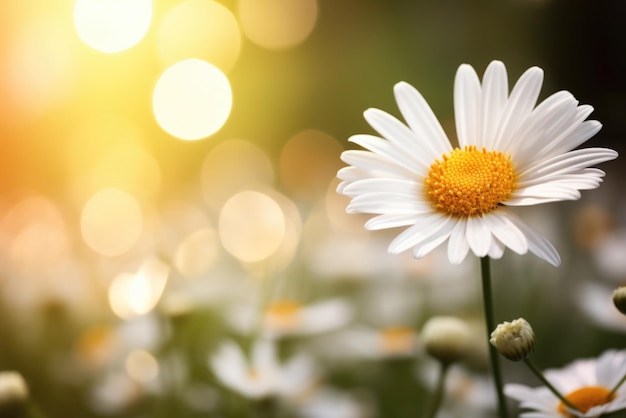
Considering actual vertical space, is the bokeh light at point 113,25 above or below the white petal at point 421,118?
above

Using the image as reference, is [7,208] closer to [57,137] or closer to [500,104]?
[57,137]

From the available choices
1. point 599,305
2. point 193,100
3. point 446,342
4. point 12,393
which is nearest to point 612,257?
point 599,305

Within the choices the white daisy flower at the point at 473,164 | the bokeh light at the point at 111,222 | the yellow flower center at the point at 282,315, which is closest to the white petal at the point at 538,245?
the white daisy flower at the point at 473,164

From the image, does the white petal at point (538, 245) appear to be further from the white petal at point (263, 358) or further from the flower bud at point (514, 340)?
the white petal at point (263, 358)

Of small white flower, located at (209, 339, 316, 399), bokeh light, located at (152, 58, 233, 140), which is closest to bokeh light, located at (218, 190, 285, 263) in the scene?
small white flower, located at (209, 339, 316, 399)

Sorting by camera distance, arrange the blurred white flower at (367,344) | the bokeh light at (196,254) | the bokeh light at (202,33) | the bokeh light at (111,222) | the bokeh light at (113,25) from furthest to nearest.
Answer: the bokeh light at (202,33)
the bokeh light at (113,25)
the bokeh light at (111,222)
the bokeh light at (196,254)
the blurred white flower at (367,344)

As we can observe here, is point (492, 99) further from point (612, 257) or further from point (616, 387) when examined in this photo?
point (612, 257)

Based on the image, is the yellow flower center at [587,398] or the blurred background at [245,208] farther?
the blurred background at [245,208]
